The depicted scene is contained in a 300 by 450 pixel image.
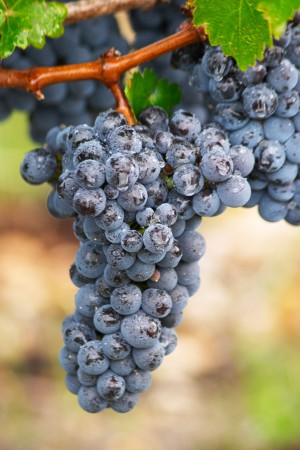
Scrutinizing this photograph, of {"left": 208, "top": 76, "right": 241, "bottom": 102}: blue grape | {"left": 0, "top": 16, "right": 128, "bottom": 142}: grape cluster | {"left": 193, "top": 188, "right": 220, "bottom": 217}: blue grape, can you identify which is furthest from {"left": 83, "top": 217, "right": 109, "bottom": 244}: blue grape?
{"left": 0, "top": 16, "right": 128, "bottom": 142}: grape cluster

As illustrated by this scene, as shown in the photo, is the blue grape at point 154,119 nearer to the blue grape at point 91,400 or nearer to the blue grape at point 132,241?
the blue grape at point 132,241

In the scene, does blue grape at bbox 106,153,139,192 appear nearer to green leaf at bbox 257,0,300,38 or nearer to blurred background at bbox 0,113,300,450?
green leaf at bbox 257,0,300,38

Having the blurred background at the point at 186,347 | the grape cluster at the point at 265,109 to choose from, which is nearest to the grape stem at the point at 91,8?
the grape cluster at the point at 265,109

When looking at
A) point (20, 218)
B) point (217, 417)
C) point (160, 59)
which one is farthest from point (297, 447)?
point (160, 59)

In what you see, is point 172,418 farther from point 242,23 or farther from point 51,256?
point 242,23

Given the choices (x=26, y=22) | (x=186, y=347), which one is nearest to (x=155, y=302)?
(x=26, y=22)
